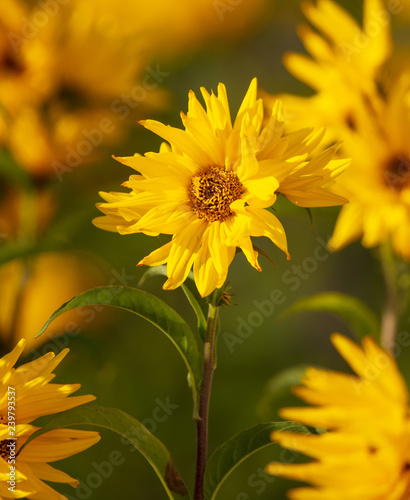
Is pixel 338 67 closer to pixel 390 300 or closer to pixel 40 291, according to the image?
pixel 390 300

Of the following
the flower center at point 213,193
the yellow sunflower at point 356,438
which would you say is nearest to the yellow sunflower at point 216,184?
the flower center at point 213,193

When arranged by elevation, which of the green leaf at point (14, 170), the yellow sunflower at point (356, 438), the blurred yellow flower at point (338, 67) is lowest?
the yellow sunflower at point (356, 438)

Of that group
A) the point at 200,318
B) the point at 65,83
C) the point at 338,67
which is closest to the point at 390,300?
the point at 338,67

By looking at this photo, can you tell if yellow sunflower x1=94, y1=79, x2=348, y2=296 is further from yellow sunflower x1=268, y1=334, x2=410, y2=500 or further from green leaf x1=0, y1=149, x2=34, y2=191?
green leaf x1=0, y1=149, x2=34, y2=191

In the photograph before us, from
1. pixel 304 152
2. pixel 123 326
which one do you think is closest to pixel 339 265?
pixel 123 326

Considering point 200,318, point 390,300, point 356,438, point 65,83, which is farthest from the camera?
point 65,83

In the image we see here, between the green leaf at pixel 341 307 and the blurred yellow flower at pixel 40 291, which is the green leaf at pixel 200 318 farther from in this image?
the blurred yellow flower at pixel 40 291
